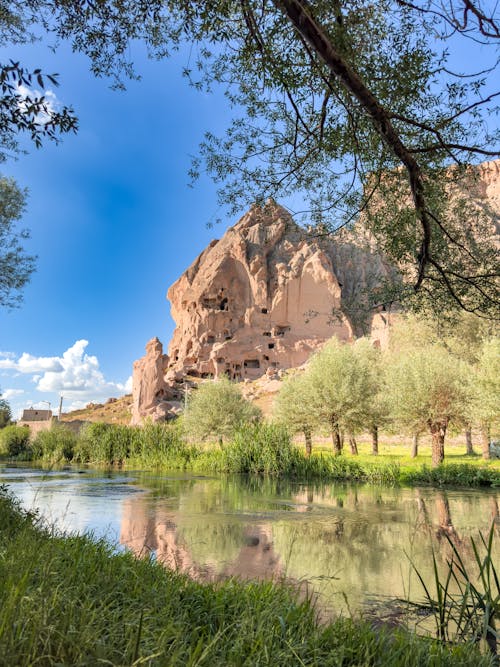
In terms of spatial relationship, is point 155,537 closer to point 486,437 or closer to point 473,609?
point 473,609

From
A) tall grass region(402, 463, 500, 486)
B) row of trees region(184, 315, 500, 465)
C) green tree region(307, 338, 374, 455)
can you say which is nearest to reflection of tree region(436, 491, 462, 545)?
tall grass region(402, 463, 500, 486)

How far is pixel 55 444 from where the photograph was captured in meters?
38.3

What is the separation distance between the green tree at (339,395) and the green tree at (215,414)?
265 inches

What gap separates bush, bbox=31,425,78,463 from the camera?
36.6m

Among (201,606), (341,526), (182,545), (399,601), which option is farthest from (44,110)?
(341,526)

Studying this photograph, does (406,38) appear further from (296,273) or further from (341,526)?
(296,273)

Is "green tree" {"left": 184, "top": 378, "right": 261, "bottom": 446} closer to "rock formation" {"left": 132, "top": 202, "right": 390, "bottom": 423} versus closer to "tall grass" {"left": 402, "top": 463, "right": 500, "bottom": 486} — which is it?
"tall grass" {"left": 402, "top": 463, "right": 500, "bottom": 486}

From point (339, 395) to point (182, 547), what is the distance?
67.9 feet

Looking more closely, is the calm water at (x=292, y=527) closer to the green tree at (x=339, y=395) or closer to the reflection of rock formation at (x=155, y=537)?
the reflection of rock formation at (x=155, y=537)

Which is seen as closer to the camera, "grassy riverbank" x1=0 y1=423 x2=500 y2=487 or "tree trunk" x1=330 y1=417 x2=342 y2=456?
"grassy riverbank" x1=0 y1=423 x2=500 y2=487

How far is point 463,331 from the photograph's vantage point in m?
34.0

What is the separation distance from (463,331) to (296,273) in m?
51.3

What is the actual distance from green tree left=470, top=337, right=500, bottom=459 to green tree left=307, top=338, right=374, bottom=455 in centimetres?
661

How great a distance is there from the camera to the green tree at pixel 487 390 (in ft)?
72.8
